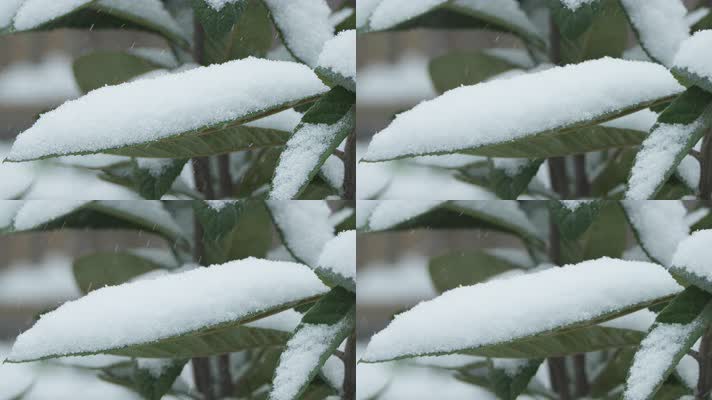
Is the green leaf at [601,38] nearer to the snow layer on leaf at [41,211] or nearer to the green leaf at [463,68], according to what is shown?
the green leaf at [463,68]

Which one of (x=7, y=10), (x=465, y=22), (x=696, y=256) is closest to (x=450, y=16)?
(x=465, y=22)

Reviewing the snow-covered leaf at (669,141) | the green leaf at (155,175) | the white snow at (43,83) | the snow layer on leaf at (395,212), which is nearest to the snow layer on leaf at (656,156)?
the snow-covered leaf at (669,141)

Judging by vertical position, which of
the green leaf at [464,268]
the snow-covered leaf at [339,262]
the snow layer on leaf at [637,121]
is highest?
the snow layer on leaf at [637,121]

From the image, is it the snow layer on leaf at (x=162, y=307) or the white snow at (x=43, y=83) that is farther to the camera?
the white snow at (x=43, y=83)

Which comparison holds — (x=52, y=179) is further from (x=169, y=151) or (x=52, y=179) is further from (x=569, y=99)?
(x=569, y=99)

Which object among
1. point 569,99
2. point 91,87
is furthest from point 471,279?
point 91,87

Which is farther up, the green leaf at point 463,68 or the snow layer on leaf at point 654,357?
the green leaf at point 463,68
